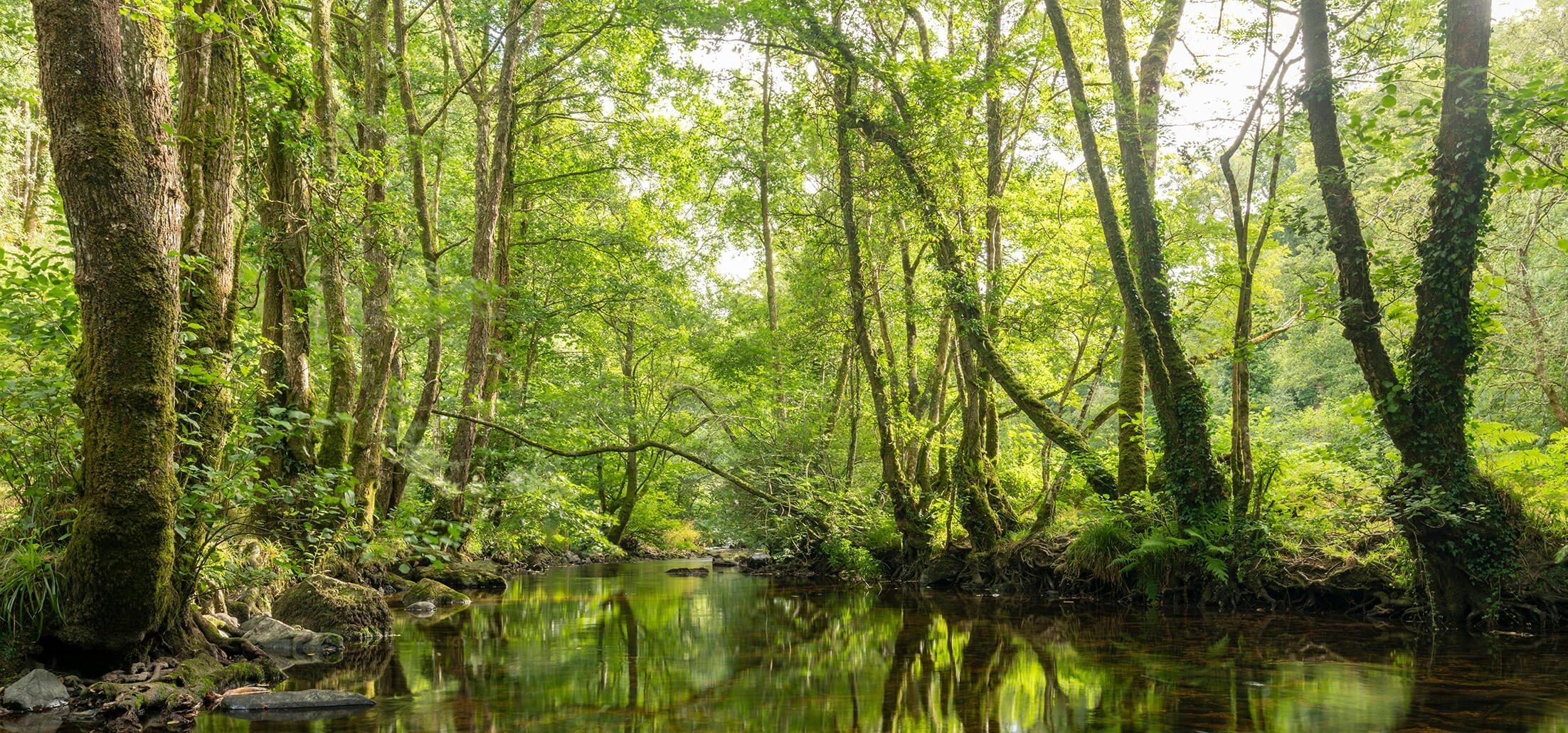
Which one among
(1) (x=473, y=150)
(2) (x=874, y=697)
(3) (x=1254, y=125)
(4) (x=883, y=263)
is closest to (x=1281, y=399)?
(4) (x=883, y=263)

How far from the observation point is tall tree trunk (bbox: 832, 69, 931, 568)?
15328mm

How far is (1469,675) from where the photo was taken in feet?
20.6

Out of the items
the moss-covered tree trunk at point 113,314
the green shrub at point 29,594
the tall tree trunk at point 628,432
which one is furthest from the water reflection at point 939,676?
the tall tree trunk at point 628,432

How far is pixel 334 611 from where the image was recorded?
891 centimetres

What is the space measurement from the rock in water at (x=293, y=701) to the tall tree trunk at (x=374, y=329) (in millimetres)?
6250

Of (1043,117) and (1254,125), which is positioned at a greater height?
(1043,117)

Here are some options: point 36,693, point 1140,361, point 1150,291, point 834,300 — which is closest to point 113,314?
point 36,693

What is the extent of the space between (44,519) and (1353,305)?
1140 cm

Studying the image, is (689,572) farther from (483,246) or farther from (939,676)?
(939,676)

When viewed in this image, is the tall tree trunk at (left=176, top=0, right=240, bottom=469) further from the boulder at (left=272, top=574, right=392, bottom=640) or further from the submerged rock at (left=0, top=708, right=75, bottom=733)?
the boulder at (left=272, top=574, right=392, bottom=640)

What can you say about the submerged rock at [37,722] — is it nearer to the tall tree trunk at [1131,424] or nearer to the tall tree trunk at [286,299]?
the tall tree trunk at [286,299]

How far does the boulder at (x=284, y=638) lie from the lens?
7.80m

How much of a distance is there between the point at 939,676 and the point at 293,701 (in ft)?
15.5

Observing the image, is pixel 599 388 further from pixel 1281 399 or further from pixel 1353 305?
pixel 1281 399
